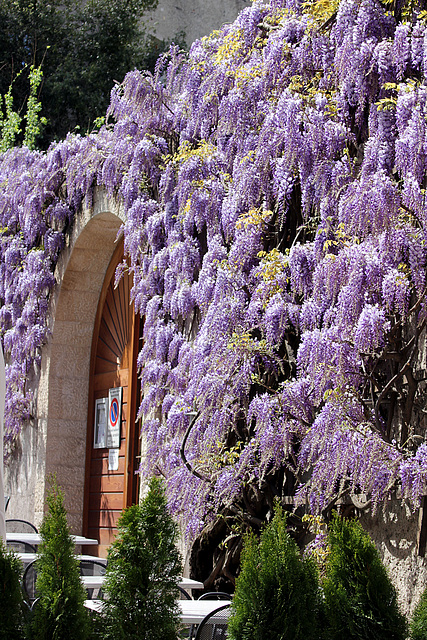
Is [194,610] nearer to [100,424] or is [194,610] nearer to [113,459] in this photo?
[113,459]

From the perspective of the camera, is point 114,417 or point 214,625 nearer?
point 214,625

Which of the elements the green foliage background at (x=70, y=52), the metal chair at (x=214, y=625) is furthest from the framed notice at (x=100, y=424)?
the green foliage background at (x=70, y=52)

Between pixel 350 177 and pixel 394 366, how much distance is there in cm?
94

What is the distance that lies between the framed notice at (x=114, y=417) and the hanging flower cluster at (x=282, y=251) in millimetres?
1299

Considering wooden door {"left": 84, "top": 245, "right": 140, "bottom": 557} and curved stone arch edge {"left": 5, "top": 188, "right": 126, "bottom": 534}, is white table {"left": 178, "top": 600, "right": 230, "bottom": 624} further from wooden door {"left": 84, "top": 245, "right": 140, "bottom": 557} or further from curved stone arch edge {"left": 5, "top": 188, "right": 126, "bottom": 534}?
curved stone arch edge {"left": 5, "top": 188, "right": 126, "bottom": 534}

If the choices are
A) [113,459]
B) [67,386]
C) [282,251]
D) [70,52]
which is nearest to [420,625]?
[282,251]

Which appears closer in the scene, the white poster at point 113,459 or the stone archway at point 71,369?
the white poster at point 113,459

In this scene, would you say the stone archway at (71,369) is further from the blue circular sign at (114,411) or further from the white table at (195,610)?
the white table at (195,610)

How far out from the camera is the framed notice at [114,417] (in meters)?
6.56

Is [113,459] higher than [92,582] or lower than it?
higher

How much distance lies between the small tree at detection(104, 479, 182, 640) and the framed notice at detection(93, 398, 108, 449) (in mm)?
4893

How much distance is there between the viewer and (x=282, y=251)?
4.46 metres

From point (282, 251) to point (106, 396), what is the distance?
9.61 feet

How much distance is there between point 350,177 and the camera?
154 inches
